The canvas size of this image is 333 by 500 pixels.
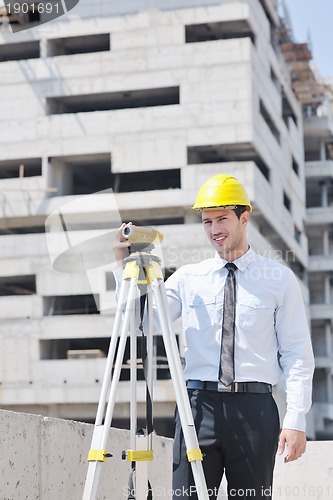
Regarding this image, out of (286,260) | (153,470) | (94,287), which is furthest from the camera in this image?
(286,260)

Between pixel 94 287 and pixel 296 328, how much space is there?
154cm

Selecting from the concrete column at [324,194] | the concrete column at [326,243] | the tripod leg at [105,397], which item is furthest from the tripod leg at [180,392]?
the concrete column at [324,194]

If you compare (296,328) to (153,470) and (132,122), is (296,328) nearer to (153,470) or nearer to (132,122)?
(153,470)

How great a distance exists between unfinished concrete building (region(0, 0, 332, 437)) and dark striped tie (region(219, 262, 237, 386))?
102ft

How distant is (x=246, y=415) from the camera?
12.2ft

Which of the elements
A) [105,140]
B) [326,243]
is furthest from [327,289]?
[105,140]

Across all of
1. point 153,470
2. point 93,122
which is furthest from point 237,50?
point 153,470

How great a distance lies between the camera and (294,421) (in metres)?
3.69

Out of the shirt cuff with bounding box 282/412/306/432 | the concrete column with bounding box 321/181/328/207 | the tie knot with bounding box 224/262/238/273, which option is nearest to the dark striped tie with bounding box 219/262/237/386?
the tie knot with bounding box 224/262/238/273

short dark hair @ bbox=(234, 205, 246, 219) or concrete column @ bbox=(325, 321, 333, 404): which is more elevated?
concrete column @ bbox=(325, 321, 333, 404)

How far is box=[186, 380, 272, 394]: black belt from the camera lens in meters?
3.73

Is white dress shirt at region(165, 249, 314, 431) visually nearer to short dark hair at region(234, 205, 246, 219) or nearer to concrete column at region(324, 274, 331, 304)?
short dark hair at region(234, 205, 246, 219)

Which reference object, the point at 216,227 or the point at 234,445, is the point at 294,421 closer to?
the point at 234,445

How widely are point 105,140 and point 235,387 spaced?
3549 cm
